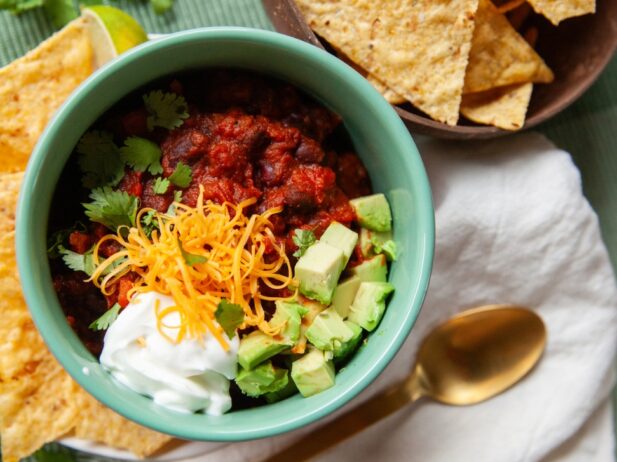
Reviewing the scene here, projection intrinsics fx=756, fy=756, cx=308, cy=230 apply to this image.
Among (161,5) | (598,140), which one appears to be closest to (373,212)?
(161,5)

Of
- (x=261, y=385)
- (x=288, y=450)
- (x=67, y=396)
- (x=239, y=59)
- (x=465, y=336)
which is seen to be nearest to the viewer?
(x=261, y=385)

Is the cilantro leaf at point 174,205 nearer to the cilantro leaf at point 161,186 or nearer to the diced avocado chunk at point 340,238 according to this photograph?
the cilantro leaf at point 161,186

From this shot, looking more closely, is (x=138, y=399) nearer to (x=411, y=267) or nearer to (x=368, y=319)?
(x=368, y=319)

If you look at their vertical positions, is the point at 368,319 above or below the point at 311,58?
below

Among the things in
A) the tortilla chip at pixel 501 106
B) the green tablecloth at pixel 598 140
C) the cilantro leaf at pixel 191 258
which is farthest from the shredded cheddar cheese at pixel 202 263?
the green tablecloth at pixel 598 140

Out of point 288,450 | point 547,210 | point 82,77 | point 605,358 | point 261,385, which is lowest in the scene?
point 605,358

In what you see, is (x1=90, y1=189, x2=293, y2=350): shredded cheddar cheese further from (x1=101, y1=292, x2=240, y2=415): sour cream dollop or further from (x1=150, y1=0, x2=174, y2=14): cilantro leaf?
(x1=150, y1=0, x2=174, y2=14): cilantro leaf

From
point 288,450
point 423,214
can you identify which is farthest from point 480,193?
point 288,450

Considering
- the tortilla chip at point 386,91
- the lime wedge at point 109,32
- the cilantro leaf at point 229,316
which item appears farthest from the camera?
the tortilla chip at point 386,91
